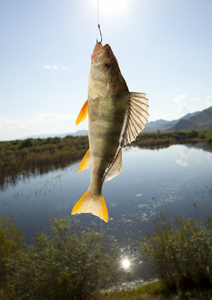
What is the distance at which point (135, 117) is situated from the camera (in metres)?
1.01

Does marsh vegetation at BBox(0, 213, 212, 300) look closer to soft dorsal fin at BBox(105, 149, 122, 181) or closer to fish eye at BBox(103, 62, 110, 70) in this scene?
soft dorsal fin at BBox(105, 149, 122, 181)

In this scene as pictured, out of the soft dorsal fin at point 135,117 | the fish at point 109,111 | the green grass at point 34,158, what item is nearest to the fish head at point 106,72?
the fish at point 109,111

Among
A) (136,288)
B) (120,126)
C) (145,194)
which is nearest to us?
(120,126)

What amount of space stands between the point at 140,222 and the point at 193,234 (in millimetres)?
8136

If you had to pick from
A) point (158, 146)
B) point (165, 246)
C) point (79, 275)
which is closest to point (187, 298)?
point (165, 246)

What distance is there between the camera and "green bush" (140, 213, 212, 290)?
31.5ft

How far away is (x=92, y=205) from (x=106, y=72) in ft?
2.23

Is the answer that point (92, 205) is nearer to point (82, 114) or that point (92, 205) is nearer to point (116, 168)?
point (116, 168)

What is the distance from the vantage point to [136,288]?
38.0 ft

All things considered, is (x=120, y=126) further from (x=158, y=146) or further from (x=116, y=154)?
(x=158, y=146)

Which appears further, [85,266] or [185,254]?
[185,254]

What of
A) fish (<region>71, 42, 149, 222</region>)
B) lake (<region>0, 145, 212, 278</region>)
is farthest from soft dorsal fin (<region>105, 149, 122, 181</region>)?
lake (<region>0, 145, 212, 278</region>)

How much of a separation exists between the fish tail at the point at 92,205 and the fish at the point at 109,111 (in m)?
0.14

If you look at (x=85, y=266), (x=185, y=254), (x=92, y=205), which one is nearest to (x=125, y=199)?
(x=185, y=254)
